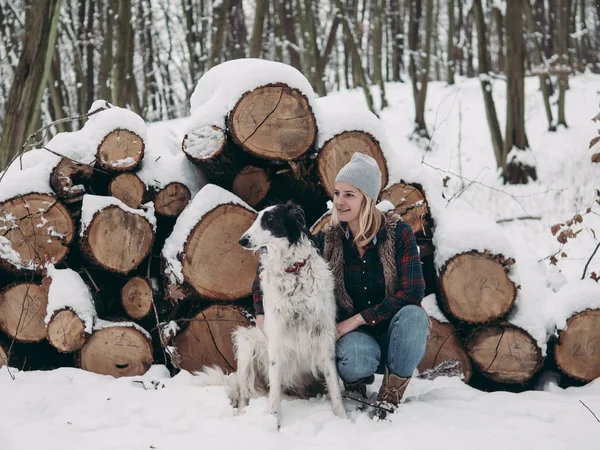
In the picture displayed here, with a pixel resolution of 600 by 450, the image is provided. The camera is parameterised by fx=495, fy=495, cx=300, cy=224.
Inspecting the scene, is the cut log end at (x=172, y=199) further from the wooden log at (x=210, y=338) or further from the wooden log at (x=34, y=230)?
the wooden log at (x=210, y=338)

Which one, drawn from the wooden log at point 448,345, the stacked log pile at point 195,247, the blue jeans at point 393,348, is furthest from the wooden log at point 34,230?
the wooden log at point 448,345

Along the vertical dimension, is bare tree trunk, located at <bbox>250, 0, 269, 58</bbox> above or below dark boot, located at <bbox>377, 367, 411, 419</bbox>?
above

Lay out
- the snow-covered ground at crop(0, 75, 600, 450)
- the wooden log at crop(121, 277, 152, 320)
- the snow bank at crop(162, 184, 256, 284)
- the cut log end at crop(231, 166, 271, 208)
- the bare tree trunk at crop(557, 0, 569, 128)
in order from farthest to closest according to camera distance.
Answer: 1. the bare tree trunk at crop(557, 0, 569, 128)
2. the cut log end at crop(231, 166, 271, 208)
3. the wooden log at crop(121, 277, 152, 320)
4. the snow bank at crop(162, 184, 256, 284)
5. the snow-covered ground at crop(0, 75, 600, 450)

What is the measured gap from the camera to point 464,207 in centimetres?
430

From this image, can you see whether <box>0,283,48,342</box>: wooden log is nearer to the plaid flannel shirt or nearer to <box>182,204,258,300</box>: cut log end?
<box>182,204,258,300</box>: cut log end

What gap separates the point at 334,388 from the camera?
2869 mm

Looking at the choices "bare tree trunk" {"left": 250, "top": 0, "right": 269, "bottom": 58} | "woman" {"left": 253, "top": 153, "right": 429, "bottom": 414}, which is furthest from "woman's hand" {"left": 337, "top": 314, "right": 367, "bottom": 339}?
"bare tree trunk" {"left": 250, "top": 0, "right": 269, "bottom": 58}

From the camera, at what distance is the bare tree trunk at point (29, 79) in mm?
4629

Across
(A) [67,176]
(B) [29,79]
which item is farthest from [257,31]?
(A) [67,176]

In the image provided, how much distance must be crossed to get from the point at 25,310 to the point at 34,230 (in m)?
0.59

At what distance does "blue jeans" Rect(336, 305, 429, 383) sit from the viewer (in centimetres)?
284

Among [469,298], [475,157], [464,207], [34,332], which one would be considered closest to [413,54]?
[475,157]

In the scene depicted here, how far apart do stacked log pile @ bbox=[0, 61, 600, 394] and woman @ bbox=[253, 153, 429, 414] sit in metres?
0.63

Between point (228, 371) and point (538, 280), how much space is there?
2.46 metres
